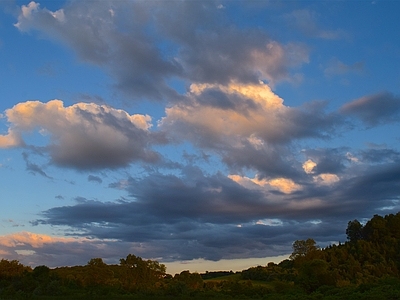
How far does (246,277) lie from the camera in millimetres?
158250

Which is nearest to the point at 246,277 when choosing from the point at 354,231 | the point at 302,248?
the point at 302,248

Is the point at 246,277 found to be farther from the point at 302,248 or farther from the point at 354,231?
the point at 354,231

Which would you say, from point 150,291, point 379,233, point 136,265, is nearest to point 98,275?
point 136,265

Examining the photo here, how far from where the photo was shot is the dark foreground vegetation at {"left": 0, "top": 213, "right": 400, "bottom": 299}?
8262 centimetres

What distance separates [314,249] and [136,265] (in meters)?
73.3

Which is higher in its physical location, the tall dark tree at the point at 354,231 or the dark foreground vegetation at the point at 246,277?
the tall dark tree at the point at 354,231

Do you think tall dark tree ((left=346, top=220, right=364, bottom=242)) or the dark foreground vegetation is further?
tall dark tree ((left=346, top=220, right=364, bottom=242))

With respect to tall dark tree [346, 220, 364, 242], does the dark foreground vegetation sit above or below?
below

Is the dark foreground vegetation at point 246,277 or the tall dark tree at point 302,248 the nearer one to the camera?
→ the dark foreground vegetation at point 246,277

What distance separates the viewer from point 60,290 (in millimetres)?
84750

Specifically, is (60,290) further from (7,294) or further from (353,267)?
(353,267)

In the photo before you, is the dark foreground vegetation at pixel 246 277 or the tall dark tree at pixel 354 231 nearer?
the dark foreground vegetation at pixel 246 277

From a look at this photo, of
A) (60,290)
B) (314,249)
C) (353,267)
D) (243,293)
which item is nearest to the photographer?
(60,290)

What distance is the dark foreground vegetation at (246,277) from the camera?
82.6 m
